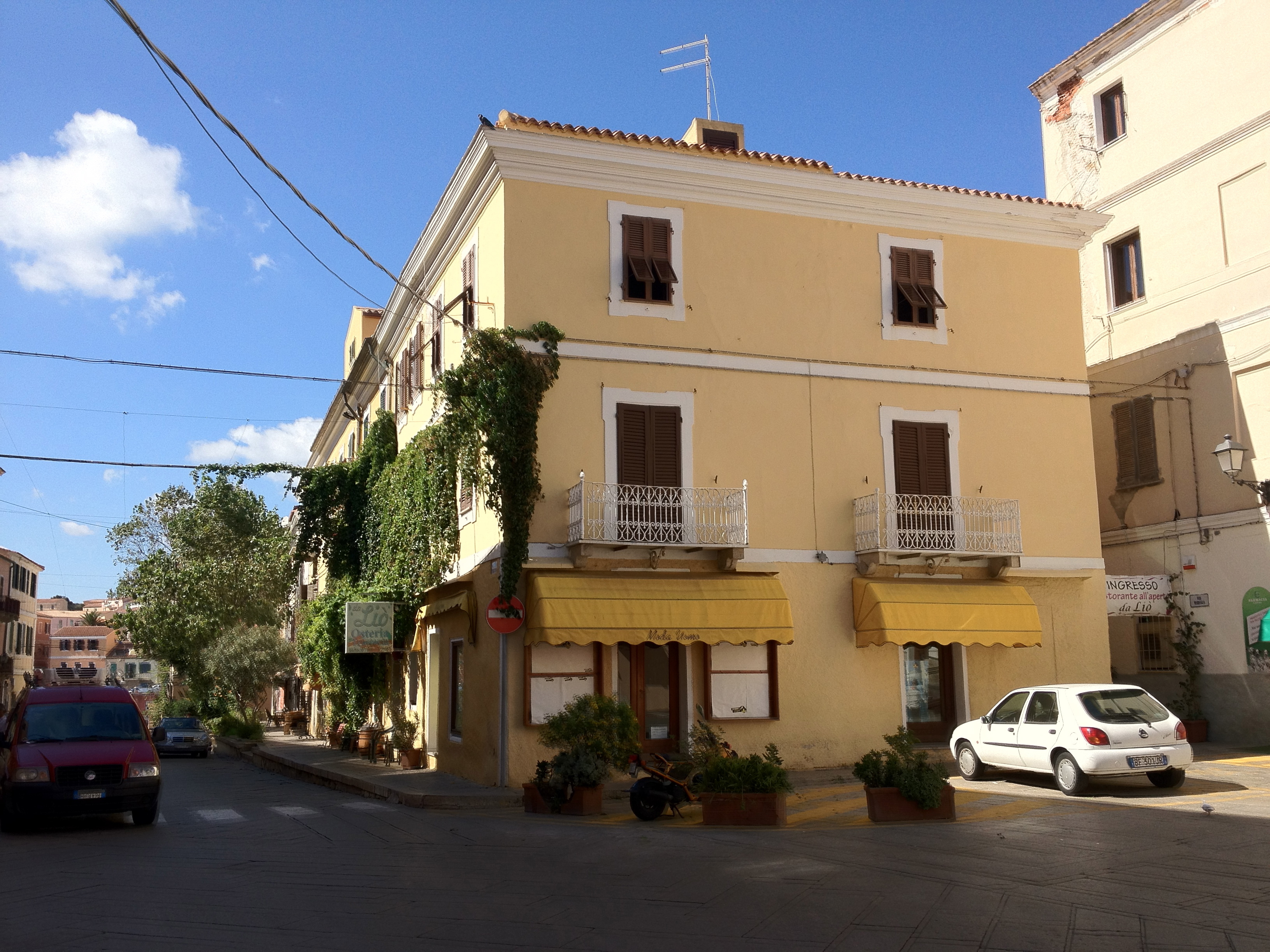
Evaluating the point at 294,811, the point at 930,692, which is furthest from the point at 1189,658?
the point at 294,811

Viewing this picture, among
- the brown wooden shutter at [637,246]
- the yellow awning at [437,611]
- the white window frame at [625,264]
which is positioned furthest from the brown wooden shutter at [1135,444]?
the yellow awning at [437,611]

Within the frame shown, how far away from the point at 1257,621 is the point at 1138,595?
2053 mm

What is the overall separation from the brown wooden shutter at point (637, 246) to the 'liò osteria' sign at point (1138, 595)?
1073 centimetres

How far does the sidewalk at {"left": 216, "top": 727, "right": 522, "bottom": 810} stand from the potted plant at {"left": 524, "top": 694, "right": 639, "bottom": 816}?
1581mm

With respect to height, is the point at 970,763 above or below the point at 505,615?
below

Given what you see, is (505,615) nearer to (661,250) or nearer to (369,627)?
(369,627)

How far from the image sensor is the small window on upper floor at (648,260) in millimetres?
18453

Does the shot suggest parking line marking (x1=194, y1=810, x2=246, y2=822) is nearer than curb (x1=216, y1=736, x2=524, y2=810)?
Yes

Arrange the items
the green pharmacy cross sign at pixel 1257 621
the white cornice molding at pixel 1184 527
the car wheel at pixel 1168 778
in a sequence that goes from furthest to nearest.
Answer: the white cornice molding at pixel 1184 527
the green pharmacy cross sign at pixel 1257 621
the car wheel at pixel 1168 778

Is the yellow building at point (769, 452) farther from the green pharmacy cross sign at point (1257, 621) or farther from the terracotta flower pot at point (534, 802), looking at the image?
the green pharmacy cross sign at point (1257, 621)

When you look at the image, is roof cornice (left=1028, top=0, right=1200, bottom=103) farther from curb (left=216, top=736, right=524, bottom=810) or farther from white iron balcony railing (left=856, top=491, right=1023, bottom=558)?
curb (left=216, top=736, right=524, bottom=810)

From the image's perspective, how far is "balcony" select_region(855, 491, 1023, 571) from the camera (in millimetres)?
18750

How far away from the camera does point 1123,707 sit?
14.8 metres

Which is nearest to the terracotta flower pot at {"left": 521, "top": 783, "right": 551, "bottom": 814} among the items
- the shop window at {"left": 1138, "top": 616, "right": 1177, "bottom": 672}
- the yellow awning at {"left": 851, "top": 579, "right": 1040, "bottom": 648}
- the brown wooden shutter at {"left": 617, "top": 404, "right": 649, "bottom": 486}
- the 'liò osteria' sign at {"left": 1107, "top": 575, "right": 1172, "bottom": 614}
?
the brown wooden shutter at {"left": 617, "top": 404, "right": 649, "bottom": 486}
